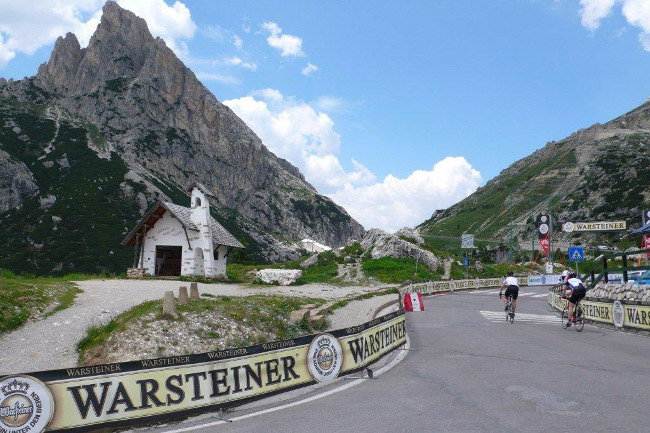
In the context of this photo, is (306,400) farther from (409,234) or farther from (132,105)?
(132,105)

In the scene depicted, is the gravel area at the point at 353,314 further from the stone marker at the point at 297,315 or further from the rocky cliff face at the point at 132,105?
the rocky cliff face at the point at 132,105

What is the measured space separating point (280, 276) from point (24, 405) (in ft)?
98.7

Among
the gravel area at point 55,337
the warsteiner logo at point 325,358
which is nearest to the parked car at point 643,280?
the warsteiner logo at point 325,358

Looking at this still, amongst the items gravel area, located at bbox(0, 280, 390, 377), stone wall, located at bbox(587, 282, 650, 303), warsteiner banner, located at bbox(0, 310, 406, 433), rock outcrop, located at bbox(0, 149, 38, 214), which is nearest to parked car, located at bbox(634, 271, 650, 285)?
stone wall, located at bbox(587, 282, 650, 303)

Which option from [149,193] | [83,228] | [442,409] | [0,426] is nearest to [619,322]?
[442,409]

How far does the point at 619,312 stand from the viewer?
17109 millimetres

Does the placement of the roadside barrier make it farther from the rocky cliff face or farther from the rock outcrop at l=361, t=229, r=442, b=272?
the rocky cliff face

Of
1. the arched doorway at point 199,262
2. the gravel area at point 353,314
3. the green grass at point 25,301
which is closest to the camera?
the green grass at point 25,301

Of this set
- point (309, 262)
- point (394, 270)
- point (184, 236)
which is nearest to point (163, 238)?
point (184, 236)

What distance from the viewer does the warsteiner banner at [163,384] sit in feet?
20.4

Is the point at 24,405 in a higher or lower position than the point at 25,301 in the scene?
lower

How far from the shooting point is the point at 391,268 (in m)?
44.2

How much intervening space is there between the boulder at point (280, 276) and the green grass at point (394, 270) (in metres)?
8.87

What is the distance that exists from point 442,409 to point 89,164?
141 metres
